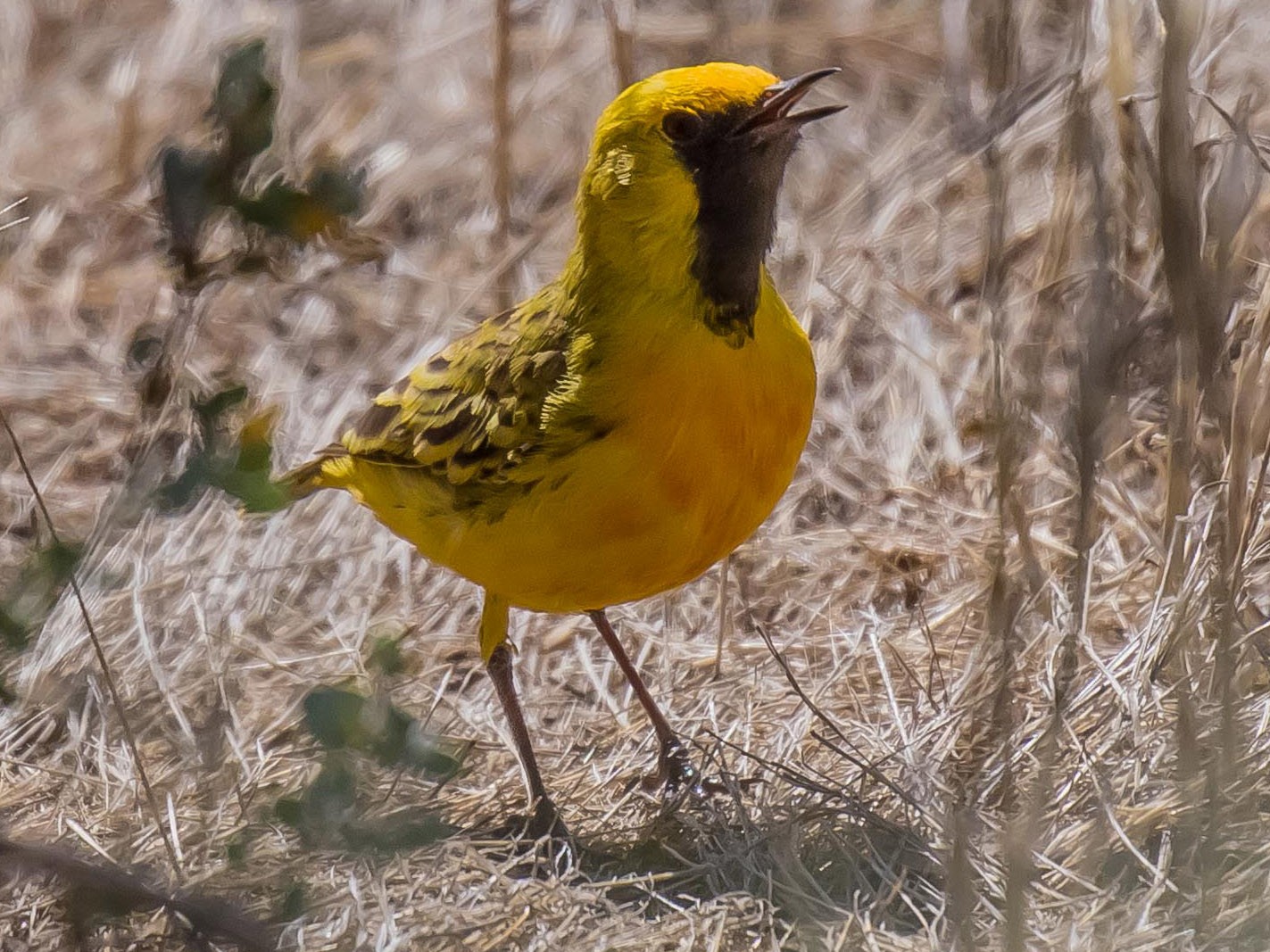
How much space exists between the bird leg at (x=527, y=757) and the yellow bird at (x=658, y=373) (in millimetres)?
463

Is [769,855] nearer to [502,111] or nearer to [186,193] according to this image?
[186,193]

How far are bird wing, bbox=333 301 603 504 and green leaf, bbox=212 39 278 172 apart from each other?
5.03ft

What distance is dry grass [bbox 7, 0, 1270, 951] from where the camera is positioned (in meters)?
2.67

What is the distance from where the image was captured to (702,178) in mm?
3488

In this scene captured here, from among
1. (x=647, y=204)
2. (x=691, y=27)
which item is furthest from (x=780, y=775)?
(x=691, y=27)

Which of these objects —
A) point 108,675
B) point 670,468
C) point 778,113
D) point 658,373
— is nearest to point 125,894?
point 108,675

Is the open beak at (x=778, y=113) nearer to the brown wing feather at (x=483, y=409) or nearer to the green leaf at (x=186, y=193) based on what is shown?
the brown wing feather at (x=483, y=409)

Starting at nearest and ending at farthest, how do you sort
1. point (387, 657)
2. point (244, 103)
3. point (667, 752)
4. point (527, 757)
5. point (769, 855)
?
point (387, 657) → point (244, 103) → point (769, 855) → point (527, 757) → point (667, 752)

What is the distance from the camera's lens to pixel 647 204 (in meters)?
3.54

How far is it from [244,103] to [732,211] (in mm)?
1614

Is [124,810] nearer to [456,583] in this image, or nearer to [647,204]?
[456,583]

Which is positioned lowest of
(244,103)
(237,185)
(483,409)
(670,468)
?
(670,468)

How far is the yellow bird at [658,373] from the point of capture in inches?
136

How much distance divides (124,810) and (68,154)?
13.3ft
